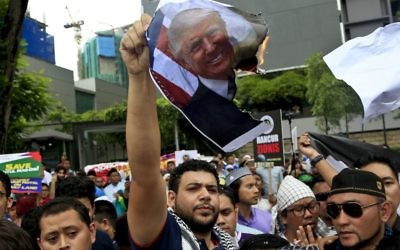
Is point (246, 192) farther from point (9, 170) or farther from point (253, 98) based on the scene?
point (253, 98)

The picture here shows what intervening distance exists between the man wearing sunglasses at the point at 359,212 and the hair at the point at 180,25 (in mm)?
1066

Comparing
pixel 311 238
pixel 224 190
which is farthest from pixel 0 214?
pixel 311 238

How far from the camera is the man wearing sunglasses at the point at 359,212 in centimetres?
260

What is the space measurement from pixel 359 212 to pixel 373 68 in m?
2.02

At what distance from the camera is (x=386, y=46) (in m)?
4.47

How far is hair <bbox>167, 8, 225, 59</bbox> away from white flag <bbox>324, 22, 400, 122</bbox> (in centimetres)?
228

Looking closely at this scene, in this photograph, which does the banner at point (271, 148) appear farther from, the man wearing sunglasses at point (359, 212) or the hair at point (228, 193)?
the man wearing sunglasses at point (359, 212)

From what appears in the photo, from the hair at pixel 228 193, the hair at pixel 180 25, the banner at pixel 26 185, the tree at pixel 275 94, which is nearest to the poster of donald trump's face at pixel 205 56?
the hair at pixel 180 25

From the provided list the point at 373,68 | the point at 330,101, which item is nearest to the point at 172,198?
the point at 373,68

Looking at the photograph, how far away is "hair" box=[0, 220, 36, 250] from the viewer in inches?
73.3

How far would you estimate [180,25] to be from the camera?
2.13 meters

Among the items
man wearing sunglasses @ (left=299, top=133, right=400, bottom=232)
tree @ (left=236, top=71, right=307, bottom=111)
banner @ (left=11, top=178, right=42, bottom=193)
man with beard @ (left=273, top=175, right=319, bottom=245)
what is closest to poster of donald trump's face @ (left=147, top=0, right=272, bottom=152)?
man wearing sunglasses @ (left=299, top=133, right=400, bottom=232)

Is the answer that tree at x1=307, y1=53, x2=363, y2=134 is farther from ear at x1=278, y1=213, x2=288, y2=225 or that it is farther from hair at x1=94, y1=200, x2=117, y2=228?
ear at x1=278, y1=213, x2=288, y2=225

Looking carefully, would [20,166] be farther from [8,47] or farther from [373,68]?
[373,68]
